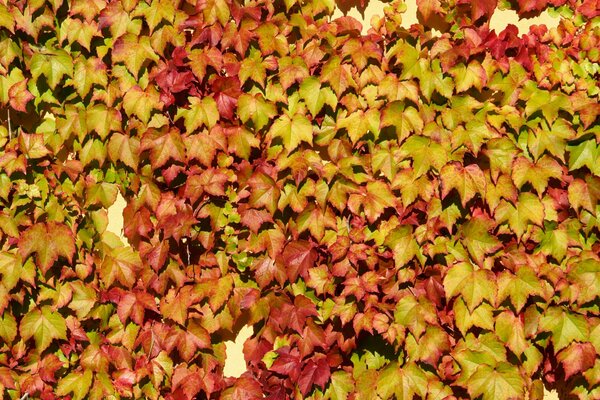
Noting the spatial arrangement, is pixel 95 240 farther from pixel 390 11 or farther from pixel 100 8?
pixel 390 11

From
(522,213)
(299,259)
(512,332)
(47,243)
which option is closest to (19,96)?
(47,243)

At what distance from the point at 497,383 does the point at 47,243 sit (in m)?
2.08

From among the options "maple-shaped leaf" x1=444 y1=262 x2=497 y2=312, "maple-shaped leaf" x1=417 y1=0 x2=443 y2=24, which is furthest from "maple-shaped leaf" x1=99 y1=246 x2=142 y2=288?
"maple-shaped leaf" x1=417 y1=0 x2=443 y2=24

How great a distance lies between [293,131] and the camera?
300cm

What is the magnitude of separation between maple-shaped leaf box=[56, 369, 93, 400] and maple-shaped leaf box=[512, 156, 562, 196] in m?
2.13

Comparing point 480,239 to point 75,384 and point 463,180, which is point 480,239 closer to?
point 463,180

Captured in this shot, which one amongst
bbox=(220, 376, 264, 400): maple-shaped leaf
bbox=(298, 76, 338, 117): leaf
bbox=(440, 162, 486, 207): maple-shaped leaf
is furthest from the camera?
bbox=(220, 376, 264, 400): maple-shaped leaf

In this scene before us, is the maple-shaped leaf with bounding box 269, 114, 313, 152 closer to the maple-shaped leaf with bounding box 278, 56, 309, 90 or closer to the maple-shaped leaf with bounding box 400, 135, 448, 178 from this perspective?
the maple-shaped leaf with bounding box 278, 56, 309, 90

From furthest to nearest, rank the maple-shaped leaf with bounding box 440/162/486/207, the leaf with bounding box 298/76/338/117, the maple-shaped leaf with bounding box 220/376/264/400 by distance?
the maple-shaped leaf with bounding box 220/376/264/400 → the leaf with bounding box 298/76/338/117 → the maple-shaped leaf with bounding box 440/162/486/207

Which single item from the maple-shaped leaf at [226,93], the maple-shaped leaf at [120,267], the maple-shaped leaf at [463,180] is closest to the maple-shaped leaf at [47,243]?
the maple-shaped leaf at [120,267]

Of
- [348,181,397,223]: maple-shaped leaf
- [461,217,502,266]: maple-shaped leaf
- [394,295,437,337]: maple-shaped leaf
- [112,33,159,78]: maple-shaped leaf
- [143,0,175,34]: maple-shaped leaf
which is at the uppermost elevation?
[143,0,175,34]: maple-shaped leaf

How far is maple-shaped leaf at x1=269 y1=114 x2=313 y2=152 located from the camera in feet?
9.84

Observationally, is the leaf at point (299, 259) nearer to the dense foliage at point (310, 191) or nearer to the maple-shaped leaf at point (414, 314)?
the dense foliage at point (310, 191)

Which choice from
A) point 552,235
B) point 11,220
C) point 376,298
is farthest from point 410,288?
point 11,220
